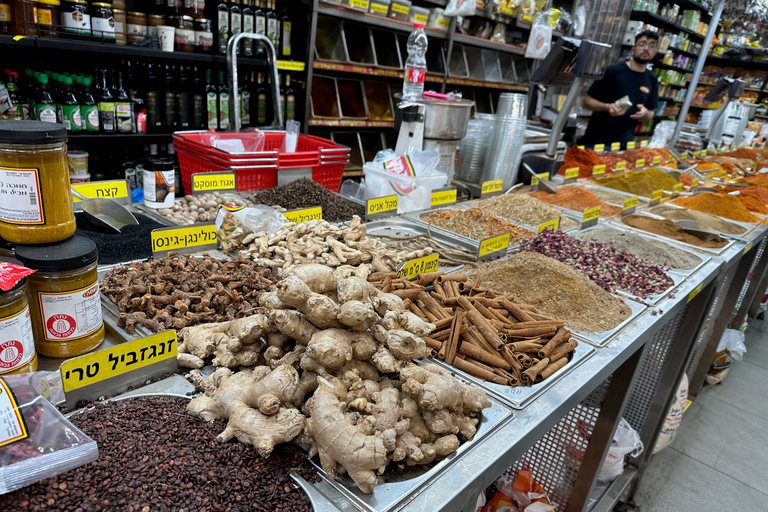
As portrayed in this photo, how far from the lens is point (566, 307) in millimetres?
1562

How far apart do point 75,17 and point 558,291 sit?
2927 mm

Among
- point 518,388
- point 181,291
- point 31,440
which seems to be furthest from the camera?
point 181,291

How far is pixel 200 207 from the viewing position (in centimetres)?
200

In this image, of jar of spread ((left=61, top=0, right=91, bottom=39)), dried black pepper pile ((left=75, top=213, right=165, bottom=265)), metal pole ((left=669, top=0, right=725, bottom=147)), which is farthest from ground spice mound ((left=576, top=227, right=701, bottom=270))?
metal pole ((left=669, top=0, right=725, bottom=147))

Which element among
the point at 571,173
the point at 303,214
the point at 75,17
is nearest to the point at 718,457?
the point at 571,173

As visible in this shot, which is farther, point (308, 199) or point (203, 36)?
point (203, 36)

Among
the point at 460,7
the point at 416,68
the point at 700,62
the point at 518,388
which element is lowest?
the point at 518,388

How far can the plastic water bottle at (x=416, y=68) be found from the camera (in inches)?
111

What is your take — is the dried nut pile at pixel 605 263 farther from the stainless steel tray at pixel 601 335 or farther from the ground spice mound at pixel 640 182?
the ground spice mound at pixel 640 182

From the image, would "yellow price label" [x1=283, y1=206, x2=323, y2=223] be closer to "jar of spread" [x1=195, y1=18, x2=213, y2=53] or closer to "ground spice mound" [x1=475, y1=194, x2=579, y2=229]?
"ground spice mound" [x1=475, y1=194, x2=579, y2=229]

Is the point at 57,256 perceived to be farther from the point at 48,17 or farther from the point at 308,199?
the point at 48,17

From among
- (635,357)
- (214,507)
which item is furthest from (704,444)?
(214,507)

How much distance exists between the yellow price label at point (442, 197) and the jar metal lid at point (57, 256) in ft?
5.82

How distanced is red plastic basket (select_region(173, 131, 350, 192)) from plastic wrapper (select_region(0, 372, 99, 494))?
160 cm
